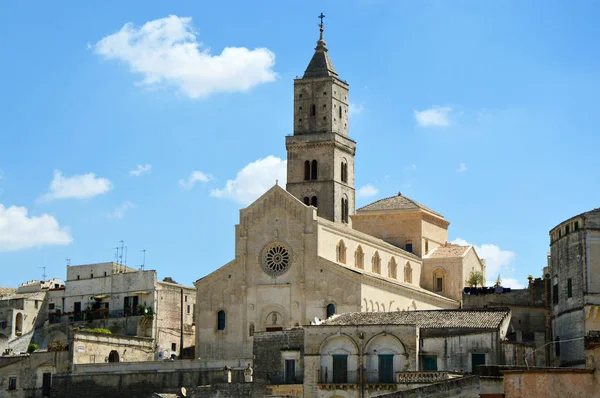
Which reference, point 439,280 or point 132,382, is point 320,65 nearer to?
point 439,280

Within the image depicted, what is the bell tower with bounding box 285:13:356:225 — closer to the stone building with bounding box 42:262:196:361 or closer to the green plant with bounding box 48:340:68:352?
the stone building with bounding box 42:262:196:361

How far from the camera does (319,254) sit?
7825 centimetres

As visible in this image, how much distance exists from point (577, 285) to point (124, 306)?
36212 millimetres

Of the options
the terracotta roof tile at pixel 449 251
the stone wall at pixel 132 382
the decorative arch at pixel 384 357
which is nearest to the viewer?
the decorative arch at pixel 384 357

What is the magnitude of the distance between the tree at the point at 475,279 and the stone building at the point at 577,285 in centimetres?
2741

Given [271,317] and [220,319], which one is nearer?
[271,317]

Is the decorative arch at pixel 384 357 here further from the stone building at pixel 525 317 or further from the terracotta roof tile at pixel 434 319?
the stone building at pixel 525 317

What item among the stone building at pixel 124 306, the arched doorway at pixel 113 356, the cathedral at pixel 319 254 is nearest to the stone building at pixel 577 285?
the cathedral at pixel 319 254

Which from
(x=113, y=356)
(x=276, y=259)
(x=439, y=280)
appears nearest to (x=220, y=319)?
(x=276, y=259)

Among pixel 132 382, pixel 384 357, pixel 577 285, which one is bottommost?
pixel 132 382

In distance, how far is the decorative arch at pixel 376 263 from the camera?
277 ft

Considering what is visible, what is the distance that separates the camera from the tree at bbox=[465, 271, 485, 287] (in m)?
89.2

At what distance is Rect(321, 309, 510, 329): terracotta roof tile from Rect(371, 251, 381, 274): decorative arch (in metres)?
18.8

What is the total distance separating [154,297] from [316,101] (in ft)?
57.5
